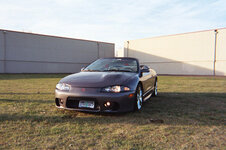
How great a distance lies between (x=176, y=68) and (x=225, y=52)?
6263 millimetres

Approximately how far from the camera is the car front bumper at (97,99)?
3.22m

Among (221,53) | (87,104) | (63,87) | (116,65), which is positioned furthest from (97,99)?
(221,53)

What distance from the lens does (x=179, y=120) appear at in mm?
3244

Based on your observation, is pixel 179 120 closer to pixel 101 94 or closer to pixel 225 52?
pixel 101 94


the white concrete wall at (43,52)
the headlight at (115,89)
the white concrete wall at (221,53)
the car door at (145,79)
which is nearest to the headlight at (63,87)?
the headlight at (115,89)

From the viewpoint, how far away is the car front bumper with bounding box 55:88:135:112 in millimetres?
3219

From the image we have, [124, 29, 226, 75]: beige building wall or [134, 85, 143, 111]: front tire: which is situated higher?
[124, 29, 226, 75]: beige building wall

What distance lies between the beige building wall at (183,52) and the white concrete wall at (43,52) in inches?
285

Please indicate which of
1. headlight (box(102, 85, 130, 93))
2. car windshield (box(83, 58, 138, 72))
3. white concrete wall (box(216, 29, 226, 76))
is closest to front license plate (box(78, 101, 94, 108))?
headlight (box(102, 85, 130, 93))

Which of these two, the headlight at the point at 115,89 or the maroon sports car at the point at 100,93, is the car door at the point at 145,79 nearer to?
the maroon sports car at the point at 100,93

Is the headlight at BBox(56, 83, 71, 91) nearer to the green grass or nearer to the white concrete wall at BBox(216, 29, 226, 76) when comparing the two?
the green grass

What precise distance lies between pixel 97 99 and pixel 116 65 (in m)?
1.52

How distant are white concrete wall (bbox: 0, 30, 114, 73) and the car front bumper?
70.2ft

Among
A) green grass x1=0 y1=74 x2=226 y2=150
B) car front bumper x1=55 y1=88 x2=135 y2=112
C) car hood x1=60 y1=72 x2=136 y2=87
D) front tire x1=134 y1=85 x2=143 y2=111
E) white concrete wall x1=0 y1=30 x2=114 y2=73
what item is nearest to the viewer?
green grass x1=0 y1=74 x2=226 y2=150
